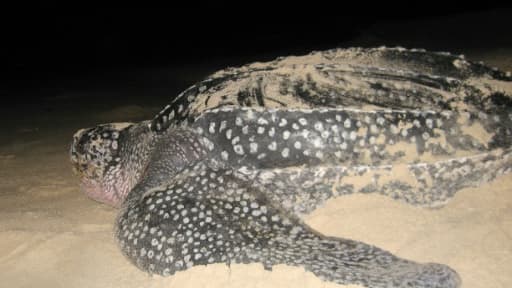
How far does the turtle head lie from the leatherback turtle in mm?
382

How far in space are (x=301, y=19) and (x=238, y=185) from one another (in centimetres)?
1802

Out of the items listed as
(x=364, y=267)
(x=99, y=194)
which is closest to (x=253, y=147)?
(x=364, y=267)

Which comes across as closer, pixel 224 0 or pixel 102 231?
pixel 102 231

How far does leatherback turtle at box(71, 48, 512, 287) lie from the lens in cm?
178

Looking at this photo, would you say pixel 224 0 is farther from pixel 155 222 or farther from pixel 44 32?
pixel 155 222

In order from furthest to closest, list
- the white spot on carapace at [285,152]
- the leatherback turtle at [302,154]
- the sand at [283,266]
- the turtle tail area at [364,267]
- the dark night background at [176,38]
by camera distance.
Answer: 1. the dark night background at [176,38]
2. the white spot on carapace at [285,152]
3. the leatherback turtle at [302,154]
4. the sand at [283,266]
5. the turtle tail area at [364,267]

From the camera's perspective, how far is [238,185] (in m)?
2.00

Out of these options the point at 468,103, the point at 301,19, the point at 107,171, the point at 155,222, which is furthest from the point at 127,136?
the point at 301,19

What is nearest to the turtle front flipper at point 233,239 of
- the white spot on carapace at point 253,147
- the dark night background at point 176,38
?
the white spot on carapace at point 253,147

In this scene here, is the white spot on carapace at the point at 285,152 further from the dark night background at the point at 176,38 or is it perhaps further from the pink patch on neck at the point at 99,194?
the dark night background at the point at 176,38

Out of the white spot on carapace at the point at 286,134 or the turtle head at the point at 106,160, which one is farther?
the turtle head at the point at 106,160

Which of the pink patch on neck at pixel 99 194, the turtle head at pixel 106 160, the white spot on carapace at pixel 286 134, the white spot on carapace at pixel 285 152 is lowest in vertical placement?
the pink patch on neck at pixel 99 194

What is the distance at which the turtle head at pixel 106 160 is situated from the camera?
8.55 ft

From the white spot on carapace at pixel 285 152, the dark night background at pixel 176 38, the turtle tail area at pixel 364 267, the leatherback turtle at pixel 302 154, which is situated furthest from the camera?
the dark night background at pixel 176 38
